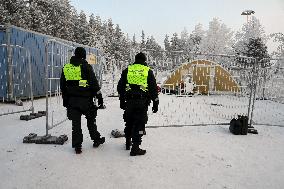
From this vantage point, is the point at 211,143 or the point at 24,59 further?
the point at 24,59

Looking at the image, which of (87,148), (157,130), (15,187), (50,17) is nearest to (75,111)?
(87,148)

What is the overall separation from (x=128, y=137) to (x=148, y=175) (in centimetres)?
142

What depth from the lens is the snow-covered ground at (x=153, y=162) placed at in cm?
432

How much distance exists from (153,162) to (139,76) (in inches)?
67.1

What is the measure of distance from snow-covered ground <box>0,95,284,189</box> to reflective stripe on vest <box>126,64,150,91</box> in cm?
148

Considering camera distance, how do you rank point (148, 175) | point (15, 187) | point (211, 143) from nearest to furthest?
point (15, 187) → point (148, 175) → point (211, 143)

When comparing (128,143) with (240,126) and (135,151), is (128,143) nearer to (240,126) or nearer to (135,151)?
(135,151)

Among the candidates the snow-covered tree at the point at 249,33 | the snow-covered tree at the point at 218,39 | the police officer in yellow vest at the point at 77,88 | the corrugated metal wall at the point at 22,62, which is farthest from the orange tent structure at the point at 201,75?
the snow-covered tree at the point at 218,39

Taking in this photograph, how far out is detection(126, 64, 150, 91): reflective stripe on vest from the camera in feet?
18.0

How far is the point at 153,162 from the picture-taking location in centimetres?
521

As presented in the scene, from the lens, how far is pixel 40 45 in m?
13.7

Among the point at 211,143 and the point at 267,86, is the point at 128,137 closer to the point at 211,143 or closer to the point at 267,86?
the point at 211,143

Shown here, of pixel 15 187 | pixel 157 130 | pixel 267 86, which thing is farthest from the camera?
pixel 267 86

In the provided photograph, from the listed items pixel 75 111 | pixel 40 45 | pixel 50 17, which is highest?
pixel 50 17
